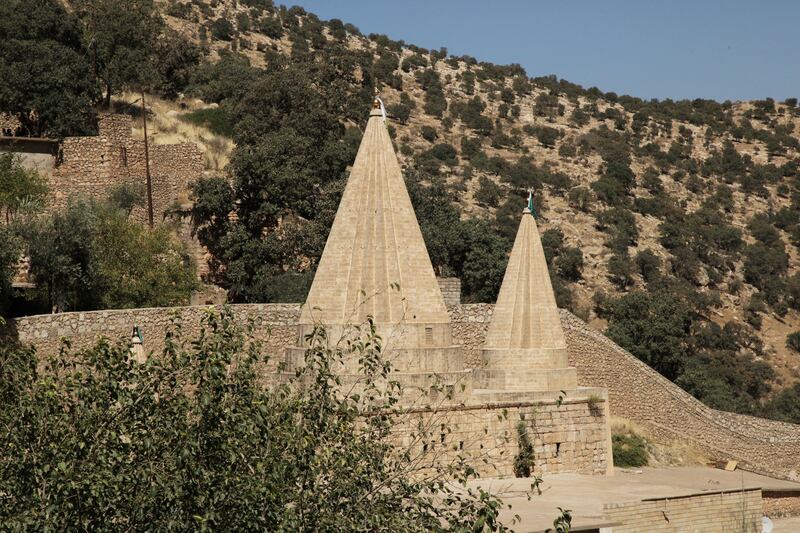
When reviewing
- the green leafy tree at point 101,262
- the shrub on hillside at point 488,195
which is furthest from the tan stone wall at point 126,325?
the shrub on hillside at point 488,195

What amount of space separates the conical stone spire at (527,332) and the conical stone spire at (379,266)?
2.05 meters

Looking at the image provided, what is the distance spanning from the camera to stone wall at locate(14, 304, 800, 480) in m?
25.8

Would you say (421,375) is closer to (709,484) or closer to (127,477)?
(709,484)

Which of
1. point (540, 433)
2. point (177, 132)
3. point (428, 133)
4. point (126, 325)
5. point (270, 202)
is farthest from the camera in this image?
point (428, 133)

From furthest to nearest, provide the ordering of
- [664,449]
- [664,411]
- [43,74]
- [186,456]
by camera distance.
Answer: [43,74], [664,411], [664,449], [186,456]

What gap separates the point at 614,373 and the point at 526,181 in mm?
28562

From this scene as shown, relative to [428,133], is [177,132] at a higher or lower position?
lower

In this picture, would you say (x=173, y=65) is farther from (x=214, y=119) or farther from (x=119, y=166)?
(x=119, y=166)

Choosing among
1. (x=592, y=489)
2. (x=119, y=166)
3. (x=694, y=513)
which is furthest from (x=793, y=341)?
(x=592, y=489)

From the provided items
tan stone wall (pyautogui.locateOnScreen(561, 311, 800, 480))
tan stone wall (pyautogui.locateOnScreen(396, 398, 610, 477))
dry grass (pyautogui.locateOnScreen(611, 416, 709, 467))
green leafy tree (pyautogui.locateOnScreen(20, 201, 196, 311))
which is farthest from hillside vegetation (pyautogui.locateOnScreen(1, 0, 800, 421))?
tan stone wall (pyautogui.locateOnScreen(396, 398, 610, 477))

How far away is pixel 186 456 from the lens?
11820 millimetres

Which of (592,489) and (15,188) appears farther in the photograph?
(15,188)

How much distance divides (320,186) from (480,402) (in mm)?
16916

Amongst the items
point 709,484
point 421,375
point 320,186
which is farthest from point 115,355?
point 320,186
